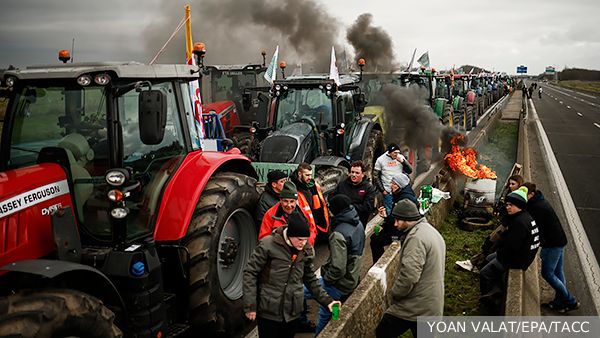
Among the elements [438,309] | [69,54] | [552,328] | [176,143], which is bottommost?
[552,328]

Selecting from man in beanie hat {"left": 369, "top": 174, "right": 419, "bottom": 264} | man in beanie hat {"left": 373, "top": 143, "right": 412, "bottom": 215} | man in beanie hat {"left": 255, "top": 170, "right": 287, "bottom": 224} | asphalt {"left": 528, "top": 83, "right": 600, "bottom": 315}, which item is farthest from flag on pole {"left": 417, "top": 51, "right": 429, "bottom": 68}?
man in beanie hat {"left": 255, "top": 170, "right": 287, "bottom": 224}

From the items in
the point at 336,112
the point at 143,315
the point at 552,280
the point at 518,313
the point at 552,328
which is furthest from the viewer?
the point at 336,112

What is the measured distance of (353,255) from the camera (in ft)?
14.8

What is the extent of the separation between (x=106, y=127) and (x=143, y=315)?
1545 millimetres

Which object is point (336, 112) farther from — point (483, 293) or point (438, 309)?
point (438, 309)

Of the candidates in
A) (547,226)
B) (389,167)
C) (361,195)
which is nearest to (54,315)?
(361,195)

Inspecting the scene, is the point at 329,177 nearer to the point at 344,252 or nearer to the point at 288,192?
the point at 288,192

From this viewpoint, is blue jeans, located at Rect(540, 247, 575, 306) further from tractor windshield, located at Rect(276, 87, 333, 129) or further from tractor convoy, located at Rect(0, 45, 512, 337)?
tractor windshield, located at Rect(276, 87, 333, 129)

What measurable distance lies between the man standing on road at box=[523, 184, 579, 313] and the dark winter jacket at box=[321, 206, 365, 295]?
8.40 feet

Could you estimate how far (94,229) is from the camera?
4.00 metres

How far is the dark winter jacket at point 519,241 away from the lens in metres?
5.25

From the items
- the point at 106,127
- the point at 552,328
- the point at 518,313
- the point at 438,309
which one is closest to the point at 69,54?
the point at 106,127

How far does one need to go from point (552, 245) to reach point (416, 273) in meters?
2.81

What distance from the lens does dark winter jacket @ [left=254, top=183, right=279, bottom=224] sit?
17.3ft
